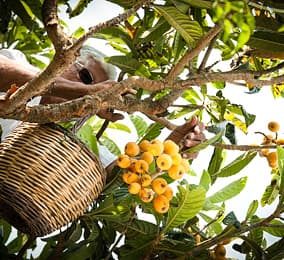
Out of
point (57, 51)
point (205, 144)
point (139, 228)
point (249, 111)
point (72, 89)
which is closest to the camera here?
point (57, 51)

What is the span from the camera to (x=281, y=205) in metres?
1.19

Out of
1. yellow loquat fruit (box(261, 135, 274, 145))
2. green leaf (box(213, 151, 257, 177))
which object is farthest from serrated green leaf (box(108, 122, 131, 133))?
yellow loquat fruit (box(261, 135, 274, 145))

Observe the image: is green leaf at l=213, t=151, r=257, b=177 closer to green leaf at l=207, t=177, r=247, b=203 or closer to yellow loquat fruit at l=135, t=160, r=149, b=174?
green leaf at l=207, t=177, r=247, b=203

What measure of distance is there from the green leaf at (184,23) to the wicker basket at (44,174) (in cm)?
26

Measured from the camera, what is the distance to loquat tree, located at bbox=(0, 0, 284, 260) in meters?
0.85

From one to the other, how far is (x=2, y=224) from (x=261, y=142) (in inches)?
26.3

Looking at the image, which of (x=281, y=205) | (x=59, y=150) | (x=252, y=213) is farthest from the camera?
(x=252, y=213)

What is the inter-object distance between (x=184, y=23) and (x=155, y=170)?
0.86 feet

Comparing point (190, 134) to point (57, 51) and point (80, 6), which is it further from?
point (57, 51)

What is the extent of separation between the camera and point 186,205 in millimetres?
1118

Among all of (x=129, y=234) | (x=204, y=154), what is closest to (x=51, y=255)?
(x=129, y=234)

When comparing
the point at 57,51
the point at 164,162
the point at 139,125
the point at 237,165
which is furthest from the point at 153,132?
the point at 57,51

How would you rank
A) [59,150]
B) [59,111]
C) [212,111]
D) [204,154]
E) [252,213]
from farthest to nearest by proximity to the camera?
[204,154], [212,111], [252,213], [59,150], [59,111]

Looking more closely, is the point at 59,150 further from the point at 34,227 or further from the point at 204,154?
the point at 204,154
